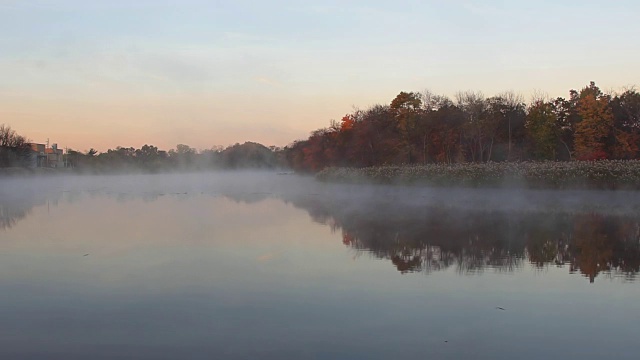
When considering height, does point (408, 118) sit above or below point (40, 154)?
above

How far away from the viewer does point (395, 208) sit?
2144 centimetres

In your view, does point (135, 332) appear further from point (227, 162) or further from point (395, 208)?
point (227, 162)

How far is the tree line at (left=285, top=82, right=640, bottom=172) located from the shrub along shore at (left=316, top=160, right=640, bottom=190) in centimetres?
909

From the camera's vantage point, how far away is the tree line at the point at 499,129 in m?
42.8

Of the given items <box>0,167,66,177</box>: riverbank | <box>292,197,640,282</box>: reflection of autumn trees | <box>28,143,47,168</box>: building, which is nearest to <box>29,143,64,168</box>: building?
<box>28,143,47,168</box>: building

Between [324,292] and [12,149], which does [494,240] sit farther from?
[12,149]

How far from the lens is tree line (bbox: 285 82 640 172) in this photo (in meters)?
42.8

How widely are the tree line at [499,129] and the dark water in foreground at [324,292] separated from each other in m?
31.0

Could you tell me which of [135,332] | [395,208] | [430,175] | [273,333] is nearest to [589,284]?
[273,333]

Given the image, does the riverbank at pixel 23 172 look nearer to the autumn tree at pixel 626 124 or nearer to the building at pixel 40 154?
the building at pixel 40 154

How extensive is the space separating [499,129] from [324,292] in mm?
44673

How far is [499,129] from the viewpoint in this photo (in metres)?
49.1

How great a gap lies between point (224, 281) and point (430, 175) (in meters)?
29.7

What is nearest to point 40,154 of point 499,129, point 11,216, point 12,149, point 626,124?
point 12,149
